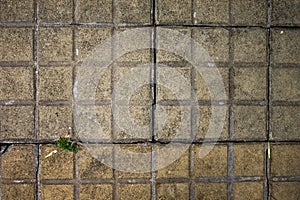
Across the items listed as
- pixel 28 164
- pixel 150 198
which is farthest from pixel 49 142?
pixel 150 198

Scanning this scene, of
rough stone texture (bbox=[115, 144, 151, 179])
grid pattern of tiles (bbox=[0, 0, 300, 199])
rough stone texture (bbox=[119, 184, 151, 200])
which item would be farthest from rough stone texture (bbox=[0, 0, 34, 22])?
rough stone texture (bbox=[119, 184, 151, 200])

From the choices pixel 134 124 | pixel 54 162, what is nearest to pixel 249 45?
pixel 134 124

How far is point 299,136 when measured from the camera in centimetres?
292

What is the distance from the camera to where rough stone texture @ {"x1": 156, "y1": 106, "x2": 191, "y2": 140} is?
9.35ft

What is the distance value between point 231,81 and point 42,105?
138 cm

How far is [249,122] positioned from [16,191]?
1.77 m

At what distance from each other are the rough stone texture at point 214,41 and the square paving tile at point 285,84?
1.29 feet

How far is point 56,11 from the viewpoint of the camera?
110 inches

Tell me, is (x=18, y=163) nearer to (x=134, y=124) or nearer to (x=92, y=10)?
(x=134, y=124)

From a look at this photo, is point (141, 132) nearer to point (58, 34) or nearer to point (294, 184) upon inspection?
point (58, 34)

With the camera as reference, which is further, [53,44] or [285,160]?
[285,160]

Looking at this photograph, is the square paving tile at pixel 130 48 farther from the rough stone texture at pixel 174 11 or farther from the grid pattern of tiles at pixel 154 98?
the rough stone texture at pixel 174 11

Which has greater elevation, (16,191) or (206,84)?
(206,84)

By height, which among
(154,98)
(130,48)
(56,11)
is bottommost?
(154,98)
